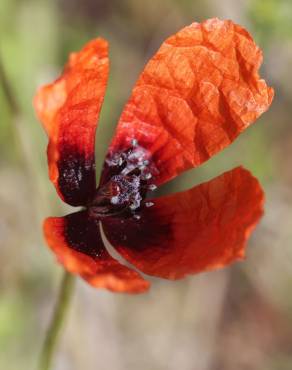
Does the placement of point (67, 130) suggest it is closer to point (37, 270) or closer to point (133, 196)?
point (133, 196)

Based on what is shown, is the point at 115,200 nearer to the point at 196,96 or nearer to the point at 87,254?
the point at 87,254

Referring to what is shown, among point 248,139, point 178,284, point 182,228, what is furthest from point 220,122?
point 178,284

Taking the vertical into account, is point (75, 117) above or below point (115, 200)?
above

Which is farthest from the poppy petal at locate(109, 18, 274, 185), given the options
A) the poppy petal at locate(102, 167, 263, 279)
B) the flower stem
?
the flower stem

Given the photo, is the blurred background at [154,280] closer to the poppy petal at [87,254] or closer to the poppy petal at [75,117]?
the poppy petal at [75,117]

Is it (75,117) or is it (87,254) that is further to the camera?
(75,117)

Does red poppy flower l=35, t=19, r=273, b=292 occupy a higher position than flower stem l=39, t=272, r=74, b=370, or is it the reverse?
red poppy flower l=35, t=19, r=273, b=292

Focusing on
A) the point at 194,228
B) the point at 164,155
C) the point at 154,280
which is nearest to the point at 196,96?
the point at 164,155

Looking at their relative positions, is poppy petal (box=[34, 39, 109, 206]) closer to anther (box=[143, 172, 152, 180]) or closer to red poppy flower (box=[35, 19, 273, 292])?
red poppy flower (box=[35, 19, 273, 292])
